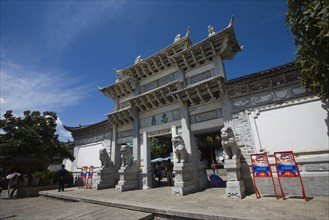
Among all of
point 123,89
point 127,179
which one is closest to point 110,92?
Result: point 123,89

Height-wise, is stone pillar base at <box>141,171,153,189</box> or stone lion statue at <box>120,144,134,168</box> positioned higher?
stone lion statue at <box>120,144,134,168</box>

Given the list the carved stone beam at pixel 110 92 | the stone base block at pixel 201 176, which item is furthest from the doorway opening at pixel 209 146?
the stone base block at pixel 201 176

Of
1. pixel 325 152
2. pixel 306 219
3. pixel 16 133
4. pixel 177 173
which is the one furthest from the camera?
pixel 16 133

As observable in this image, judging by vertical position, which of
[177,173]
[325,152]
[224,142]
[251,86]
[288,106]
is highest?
[251,86]

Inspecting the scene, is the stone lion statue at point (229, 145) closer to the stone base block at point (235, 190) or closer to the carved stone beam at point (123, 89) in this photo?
the stone base block at point (235, 190)

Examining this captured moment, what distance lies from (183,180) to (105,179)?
6439mm

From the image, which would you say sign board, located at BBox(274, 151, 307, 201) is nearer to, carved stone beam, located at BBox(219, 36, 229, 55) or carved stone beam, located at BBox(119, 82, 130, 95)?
carved stone beam, located at BBox(219, 36, 229, 55)

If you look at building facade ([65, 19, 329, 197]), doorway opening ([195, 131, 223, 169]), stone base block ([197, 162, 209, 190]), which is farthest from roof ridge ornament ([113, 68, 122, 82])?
doorway opening ([195, 131, 223, 169])

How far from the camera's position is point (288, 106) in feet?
23.8

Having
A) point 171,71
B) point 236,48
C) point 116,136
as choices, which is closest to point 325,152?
point 236,48

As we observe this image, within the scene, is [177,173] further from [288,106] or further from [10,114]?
[10,114]

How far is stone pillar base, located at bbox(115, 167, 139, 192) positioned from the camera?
10211 millimetres

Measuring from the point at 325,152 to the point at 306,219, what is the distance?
149 inches

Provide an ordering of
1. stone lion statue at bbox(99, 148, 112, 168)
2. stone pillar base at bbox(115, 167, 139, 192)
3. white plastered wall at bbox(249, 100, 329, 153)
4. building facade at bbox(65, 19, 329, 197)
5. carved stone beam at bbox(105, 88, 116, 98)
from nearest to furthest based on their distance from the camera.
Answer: white plastered wall at bbox(249, 100, 329, 153), building facade at bbox(65, 19, 329, 197), stone pillar base at bbox(115, 167, 139, 192), stone lion statue at bbox(99, 148, 112, 168), carved stone beam at bbox(105, 88, 116, 98)
